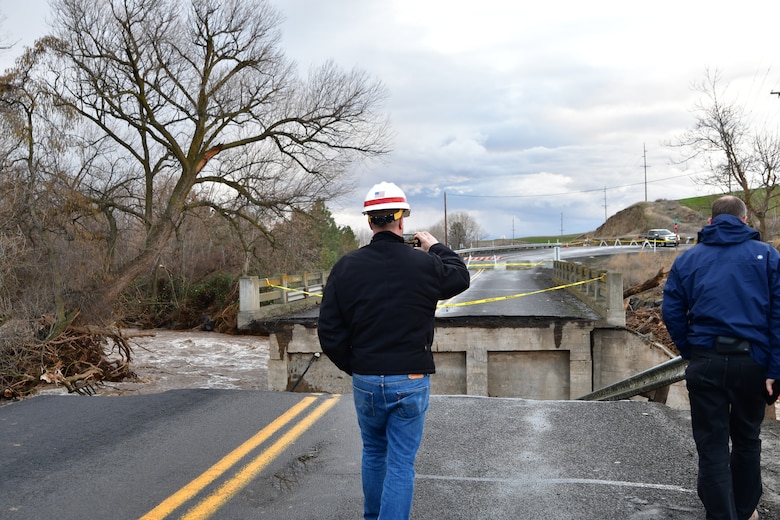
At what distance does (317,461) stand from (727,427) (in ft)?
9.38

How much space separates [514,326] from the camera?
14.8m

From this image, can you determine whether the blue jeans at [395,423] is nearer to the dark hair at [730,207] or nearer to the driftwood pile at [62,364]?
the dark hair at [730,207]

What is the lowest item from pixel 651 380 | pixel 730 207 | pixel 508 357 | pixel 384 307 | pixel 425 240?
pixel 508 357

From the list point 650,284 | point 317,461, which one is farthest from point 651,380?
point 650,284

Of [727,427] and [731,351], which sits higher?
[731,351]

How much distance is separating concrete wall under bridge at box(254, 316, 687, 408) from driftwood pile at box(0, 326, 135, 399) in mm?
3840

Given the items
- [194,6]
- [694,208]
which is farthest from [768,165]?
[694,208]

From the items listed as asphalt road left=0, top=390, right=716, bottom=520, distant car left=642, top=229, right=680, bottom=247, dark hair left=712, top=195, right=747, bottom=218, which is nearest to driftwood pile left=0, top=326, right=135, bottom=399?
asphalt road left=0, top=390, right=716, bottom=520

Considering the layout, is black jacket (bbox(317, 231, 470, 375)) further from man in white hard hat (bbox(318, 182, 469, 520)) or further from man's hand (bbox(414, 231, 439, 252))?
man's hand (bbox(414, 231, 439, 252))

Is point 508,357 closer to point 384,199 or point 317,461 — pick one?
point 317,461

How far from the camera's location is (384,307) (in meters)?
3.37

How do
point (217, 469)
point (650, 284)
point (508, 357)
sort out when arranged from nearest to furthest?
point (217, 469), point (508, 357), point (650, 284)

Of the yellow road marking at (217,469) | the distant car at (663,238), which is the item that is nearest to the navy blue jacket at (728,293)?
the yellow road marking at (217,469)

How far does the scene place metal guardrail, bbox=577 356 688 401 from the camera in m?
6.12
